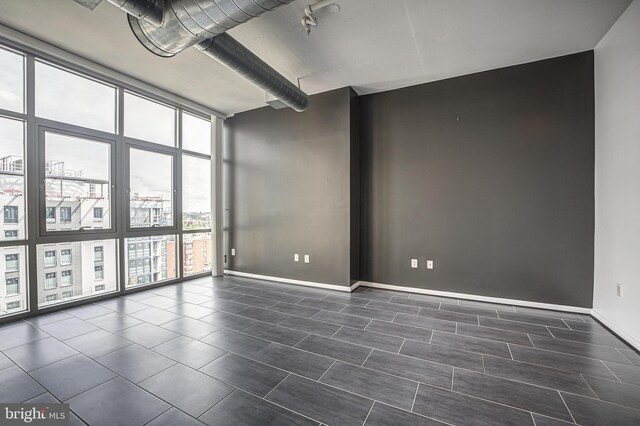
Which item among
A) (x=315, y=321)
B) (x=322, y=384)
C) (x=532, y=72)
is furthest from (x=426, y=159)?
(x=322, y=384)

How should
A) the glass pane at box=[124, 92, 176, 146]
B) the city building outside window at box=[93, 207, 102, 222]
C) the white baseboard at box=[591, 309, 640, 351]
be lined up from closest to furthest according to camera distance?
the white baseboard at box=[591, 309, 640, 351], the city building outside window at box=[93, 207, 102, 222], the glass pane at box=[124, 92, 176, 146]

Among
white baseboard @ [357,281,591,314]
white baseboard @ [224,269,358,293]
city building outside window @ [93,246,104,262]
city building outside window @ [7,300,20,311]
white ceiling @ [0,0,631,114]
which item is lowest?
white baseboard @ [224,269,358,293]

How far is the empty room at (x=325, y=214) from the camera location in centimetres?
171

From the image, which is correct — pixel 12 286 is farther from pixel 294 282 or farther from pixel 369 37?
pixel 369 37

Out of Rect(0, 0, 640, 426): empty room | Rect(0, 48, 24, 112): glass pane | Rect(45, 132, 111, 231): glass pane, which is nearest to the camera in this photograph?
Rect(0, 0, 640, 426): empty room

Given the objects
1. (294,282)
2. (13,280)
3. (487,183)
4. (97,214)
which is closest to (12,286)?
(13,280)

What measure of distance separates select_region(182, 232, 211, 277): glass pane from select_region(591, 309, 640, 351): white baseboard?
17.3 ft

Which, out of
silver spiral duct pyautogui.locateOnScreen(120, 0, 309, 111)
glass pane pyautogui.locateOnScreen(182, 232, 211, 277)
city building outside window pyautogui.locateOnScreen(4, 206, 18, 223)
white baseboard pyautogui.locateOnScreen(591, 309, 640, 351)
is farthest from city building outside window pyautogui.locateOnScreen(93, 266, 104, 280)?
white baseboard pyautogui.locateOnScreen(591, 309, 640, 351)

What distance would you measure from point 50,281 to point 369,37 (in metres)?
4.33

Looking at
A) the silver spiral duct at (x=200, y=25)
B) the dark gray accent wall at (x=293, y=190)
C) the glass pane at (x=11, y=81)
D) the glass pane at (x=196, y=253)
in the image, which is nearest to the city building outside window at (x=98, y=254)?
the glass pane at (x=196, y=253)

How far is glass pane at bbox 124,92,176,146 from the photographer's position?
12.1 feet

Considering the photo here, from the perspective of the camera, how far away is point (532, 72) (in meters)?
3.05

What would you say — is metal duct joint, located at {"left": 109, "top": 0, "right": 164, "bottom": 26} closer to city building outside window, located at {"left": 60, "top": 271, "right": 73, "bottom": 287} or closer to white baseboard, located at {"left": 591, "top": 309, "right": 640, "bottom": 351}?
city building outside window, located at {"left": 60, "top": 271, "right": 73, "bottom": 287}

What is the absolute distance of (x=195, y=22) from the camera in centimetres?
191
